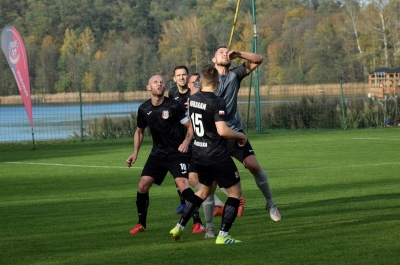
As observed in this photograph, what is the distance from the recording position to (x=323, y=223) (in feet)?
34.5

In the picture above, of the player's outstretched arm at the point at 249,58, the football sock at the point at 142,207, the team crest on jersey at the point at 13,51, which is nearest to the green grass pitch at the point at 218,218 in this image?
the football sock at the point at 142,207

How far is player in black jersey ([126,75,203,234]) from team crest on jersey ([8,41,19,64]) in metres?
16.6

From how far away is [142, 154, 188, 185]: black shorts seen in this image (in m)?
10.6

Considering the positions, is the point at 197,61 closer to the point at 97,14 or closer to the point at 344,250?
the point at 97,14

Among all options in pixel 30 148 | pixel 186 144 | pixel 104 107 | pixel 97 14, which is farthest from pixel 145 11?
pixel 186 144

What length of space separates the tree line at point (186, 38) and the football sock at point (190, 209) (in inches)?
1895

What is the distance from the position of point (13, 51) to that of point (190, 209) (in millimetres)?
18240

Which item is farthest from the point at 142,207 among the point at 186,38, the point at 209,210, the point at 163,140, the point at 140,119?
the point at 186,38

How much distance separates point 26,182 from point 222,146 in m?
9.31

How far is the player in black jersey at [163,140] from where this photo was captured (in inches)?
418

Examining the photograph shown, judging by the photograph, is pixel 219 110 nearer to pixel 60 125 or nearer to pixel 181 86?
pixel 181 86

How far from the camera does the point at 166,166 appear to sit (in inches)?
422

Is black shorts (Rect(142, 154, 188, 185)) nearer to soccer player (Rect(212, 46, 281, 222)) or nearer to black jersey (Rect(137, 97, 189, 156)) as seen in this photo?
black jersey (Rect(137, 97, 189, 156))

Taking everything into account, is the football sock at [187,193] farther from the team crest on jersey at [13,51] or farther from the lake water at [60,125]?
the lake water at [60,125]
